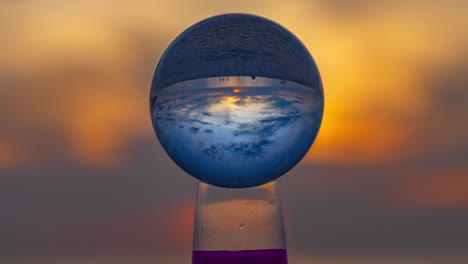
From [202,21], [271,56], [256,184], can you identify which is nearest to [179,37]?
[202,21]

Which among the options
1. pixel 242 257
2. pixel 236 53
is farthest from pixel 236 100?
pixel 242 257

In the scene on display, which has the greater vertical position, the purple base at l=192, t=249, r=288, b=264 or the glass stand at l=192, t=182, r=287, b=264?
the glass stand at l=192, t=182, r=287, b=264

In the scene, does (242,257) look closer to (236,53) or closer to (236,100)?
(236,100)

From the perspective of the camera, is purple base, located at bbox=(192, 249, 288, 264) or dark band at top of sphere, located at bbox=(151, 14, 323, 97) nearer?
dark band at top of sphere, located at bbox=(151, 14, 323, 97)

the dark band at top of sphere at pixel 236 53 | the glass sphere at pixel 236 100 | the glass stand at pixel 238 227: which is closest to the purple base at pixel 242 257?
the glass stand at pixel 238 227

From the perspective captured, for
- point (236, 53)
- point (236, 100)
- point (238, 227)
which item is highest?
point (236, 53)

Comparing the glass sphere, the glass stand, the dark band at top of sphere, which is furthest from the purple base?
the dark band at top of sphere

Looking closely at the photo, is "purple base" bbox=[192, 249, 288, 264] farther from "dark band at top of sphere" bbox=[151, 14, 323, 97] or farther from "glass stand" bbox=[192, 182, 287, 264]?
"dark band at top of sphere" bbox=[151, 14, 323, 97]

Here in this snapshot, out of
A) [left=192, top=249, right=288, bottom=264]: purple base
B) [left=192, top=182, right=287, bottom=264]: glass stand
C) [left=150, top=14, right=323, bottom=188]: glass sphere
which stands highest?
[left=150, top=14, right=323, bottom=188]: glass sphere
